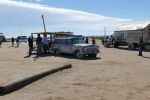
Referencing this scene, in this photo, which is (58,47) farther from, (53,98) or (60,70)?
(53,98)

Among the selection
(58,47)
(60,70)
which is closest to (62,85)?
(60,70)

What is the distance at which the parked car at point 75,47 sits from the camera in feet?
93.7

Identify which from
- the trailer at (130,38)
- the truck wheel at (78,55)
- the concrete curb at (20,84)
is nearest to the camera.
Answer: the concrete curb at (20,84)

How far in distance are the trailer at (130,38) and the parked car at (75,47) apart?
43.8 ft

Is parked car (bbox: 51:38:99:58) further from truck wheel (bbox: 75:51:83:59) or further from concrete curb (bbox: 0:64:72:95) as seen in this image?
concrete curb (bbox: 0:64:72:95)

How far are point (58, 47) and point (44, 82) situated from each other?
735 inches

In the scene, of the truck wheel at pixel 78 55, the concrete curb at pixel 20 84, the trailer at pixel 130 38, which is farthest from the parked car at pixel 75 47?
the trailer at pixel 130 38

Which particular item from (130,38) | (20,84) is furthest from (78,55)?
(130,38)

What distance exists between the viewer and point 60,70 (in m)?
17.7

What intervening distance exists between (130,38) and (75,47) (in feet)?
59.5

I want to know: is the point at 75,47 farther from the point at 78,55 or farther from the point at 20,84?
the point at 20,84

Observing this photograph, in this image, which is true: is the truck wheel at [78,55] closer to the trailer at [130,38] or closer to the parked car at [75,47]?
the parked car at [75,47]

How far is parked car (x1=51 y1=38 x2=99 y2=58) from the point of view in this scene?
28547 millimetres

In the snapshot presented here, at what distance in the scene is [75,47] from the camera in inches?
1150
